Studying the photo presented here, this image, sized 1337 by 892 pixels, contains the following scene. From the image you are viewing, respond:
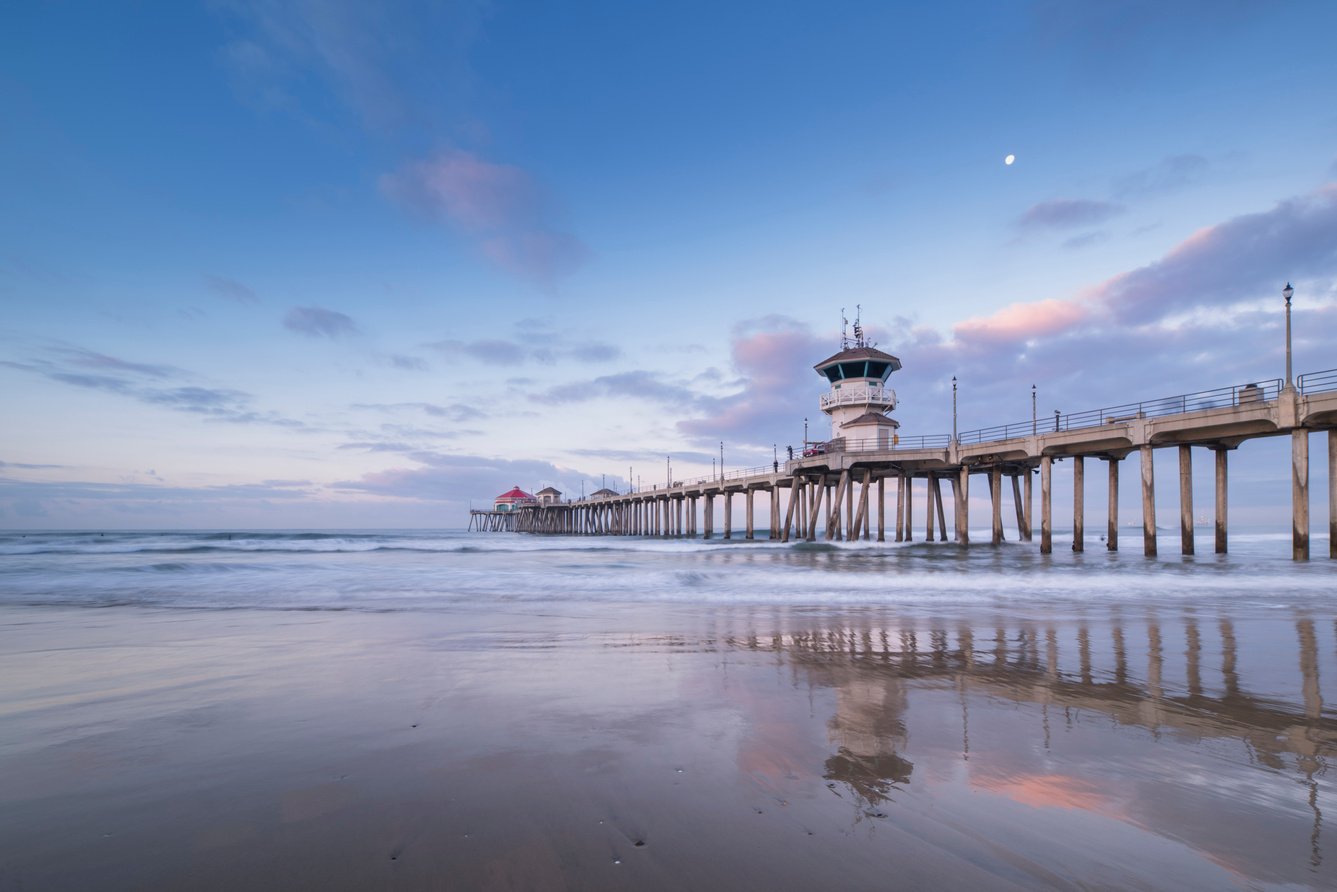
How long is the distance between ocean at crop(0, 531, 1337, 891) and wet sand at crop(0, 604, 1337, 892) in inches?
0.8

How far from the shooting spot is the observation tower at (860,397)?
39625 mm

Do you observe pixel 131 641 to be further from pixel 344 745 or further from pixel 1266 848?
pixel 1266 848

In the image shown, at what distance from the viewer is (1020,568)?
21938 mm

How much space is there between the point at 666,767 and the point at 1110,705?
3.83 m

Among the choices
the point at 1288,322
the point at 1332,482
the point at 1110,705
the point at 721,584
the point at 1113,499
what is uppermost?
the point at 1288,322

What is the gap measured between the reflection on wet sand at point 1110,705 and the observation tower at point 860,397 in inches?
1209

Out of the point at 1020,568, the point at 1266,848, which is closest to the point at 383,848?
A: the point at 1266,848

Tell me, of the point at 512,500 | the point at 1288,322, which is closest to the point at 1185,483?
the point at 1288,322

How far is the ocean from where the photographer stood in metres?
2.55

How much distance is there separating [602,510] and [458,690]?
86.4 metres

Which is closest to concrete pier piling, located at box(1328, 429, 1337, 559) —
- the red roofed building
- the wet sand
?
the wet sand

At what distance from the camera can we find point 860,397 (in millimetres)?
41406

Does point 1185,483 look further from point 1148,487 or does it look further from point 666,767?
point 666,767

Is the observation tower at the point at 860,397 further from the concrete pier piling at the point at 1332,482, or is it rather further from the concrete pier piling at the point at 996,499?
the concrete pier piling at the point at 1332,482
